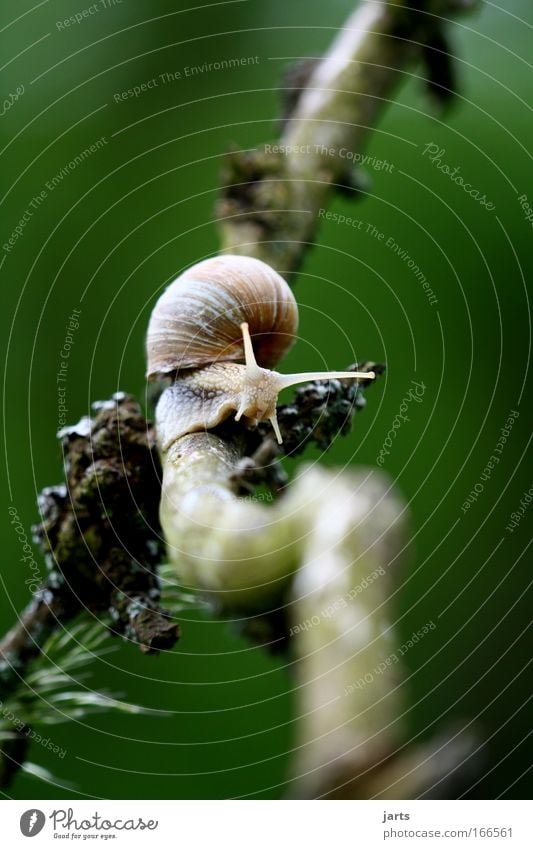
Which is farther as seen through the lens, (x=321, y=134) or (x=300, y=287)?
(x=300, y=287)

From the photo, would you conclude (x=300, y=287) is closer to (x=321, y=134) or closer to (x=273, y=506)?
(x=321, y=134)

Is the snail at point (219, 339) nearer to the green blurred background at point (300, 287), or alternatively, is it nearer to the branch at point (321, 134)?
the branch at point (321, 134)

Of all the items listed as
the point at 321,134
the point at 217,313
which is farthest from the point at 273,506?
the point at 321,134

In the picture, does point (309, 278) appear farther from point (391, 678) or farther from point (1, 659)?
point (391, 678)

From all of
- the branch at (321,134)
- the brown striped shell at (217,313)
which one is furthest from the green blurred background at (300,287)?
the brown striped shell at (217,313)

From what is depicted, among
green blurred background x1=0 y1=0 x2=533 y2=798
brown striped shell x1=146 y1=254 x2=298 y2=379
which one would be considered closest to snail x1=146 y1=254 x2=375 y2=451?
brown striped shell x1=146 y1=254 x2=298 y2=379
